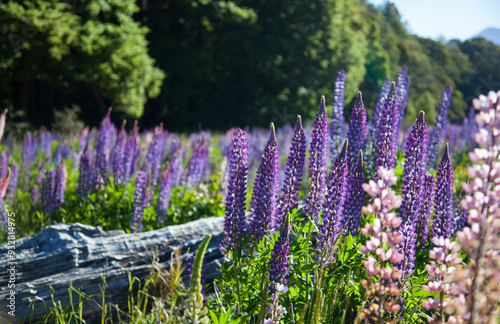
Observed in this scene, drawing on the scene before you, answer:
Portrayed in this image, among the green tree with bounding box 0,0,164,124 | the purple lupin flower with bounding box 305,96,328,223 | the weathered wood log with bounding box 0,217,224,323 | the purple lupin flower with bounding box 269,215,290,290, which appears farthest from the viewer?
the green tree with bounding box 0,0,164,124

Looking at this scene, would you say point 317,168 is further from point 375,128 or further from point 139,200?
point 139,200

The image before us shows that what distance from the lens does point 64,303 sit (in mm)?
3355

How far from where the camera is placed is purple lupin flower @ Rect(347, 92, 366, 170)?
2.96 m

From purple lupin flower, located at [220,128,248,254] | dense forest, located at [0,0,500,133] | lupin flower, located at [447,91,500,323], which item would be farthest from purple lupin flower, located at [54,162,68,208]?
dense forest, located at [0,0,500,133]

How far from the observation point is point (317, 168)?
272cm

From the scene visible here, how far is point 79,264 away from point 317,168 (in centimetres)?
228

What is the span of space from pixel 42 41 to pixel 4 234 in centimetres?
1137

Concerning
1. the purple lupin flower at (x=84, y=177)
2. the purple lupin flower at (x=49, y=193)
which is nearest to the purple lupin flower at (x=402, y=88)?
the purple lupin flower at (x=84, y=177)

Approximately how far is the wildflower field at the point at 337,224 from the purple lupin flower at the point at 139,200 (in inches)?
0.5

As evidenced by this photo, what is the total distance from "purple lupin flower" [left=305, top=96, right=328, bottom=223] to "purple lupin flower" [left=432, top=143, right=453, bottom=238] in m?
0.72

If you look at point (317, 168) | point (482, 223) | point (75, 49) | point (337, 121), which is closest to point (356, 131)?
point (317, 168)

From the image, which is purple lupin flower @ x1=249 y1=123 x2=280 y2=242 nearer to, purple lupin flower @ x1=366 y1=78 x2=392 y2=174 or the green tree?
purple lupin flower @ x1=366 y1=78 x2=392 y2=174

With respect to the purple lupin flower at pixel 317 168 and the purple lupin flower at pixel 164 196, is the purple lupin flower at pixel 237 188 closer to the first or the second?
the purple lupin flower at pixel 317 168

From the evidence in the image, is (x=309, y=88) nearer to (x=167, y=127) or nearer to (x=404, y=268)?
(x=167, y=127)
